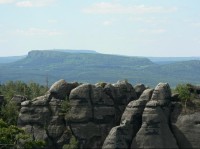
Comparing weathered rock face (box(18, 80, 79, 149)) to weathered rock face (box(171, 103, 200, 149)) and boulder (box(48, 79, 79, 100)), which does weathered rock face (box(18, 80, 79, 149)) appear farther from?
weathered rock face (box(171, 103, 200, 149))

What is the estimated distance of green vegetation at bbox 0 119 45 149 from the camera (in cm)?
6047

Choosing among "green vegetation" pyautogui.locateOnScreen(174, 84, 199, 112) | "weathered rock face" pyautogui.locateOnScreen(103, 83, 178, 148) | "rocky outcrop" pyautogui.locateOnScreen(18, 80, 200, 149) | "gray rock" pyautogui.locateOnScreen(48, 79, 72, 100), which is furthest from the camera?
Answer: "gray rock" pyautogui.locateOnScreen(48, 79, 72, 100)

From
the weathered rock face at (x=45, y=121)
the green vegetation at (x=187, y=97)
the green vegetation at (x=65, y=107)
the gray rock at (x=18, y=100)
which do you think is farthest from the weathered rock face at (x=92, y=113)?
the gray rock at (x=18, y=100)

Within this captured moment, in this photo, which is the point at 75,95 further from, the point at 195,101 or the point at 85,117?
the point at 195,101

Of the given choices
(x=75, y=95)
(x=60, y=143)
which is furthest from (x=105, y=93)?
(x=60, y=143)

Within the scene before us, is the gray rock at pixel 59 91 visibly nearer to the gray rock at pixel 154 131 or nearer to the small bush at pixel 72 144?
the small bush at pixel 72 144

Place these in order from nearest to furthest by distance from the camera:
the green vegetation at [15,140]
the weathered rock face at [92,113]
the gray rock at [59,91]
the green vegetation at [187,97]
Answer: the green vegetation at [15,140] < the weathered rock face at [92,113] < the green vegetation at [187,97] < the gray rock at [59,91]

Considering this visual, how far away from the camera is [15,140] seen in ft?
202

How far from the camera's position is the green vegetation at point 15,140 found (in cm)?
6047

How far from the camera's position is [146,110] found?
209ft

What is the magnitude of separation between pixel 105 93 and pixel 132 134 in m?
7.24

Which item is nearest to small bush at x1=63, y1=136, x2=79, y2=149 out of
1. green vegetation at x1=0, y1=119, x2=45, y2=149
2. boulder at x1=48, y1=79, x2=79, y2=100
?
green vegetation at x1=0, y1=119, x2=45, y2=149

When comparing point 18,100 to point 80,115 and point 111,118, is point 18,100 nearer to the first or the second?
A: point 80,115

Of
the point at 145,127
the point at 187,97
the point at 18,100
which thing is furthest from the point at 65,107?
the point at 187,97
